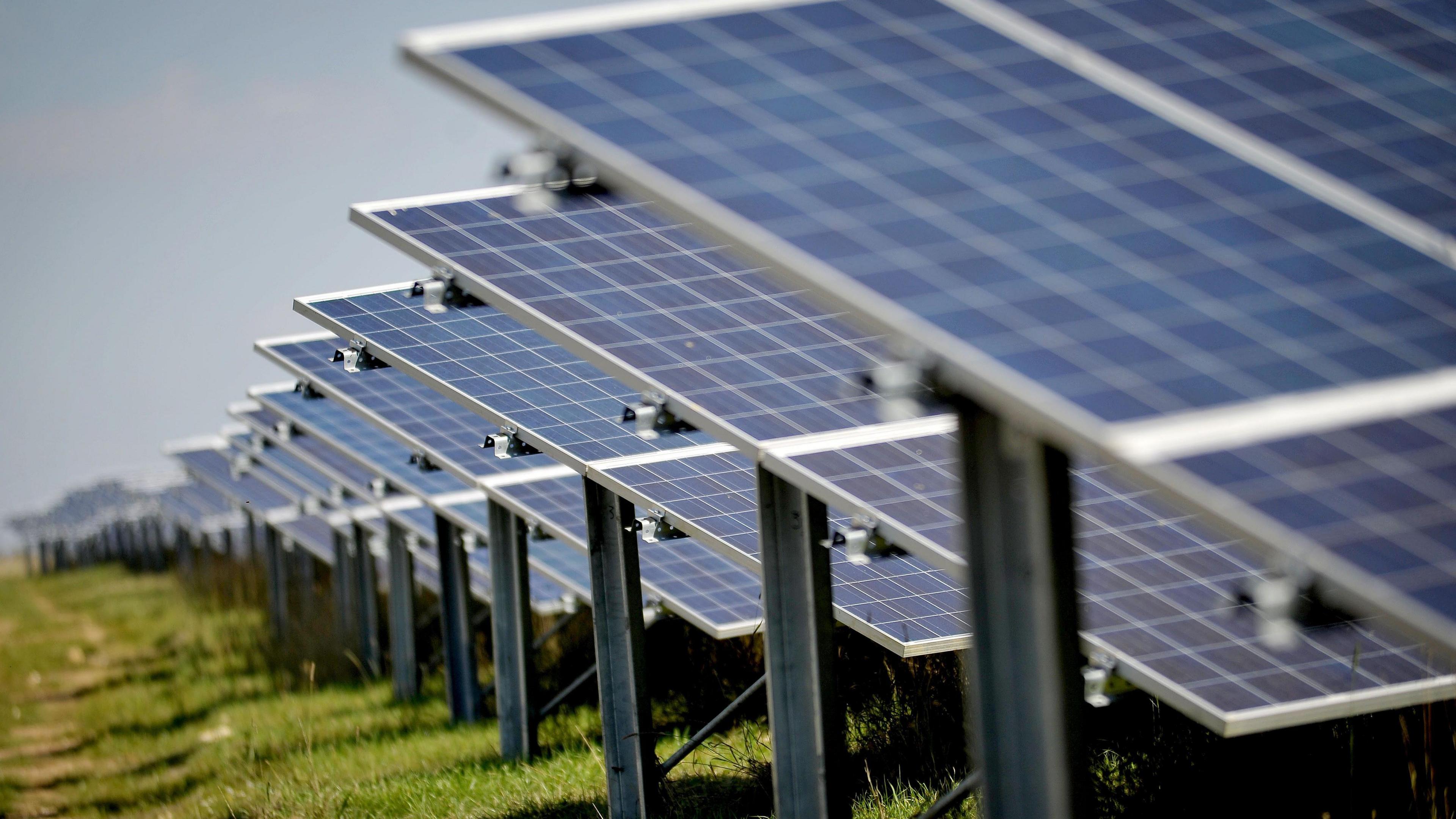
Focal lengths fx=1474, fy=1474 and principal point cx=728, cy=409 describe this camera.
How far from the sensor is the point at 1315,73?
5281 millimetres

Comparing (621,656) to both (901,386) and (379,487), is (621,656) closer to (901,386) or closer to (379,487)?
(901,386)

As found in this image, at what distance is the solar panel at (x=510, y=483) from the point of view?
1105cm

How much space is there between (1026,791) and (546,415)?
6.19m

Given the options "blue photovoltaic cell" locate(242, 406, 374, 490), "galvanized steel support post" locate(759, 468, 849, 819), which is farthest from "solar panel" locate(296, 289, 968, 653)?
"blue photovoltaic cell" locate(242, 406, 374, 490)

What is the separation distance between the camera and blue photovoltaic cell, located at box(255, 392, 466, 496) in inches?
648

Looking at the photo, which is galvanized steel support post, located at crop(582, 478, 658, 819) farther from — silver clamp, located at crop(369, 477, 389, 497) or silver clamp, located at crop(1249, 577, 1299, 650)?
silver clamp, located at crop(369, 477, 389, 497)

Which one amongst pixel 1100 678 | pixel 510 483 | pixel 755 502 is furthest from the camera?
pixel 510 483

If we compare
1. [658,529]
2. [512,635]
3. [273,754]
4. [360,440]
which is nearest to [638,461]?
[658,529]

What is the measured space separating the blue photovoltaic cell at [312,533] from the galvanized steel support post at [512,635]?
11.9 meters

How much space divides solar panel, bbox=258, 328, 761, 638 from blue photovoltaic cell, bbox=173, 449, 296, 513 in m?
13.9

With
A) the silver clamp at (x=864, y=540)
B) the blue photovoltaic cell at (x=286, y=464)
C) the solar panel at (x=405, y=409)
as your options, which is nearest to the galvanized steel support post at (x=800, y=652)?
the silver clamp at (x=864, y=540)

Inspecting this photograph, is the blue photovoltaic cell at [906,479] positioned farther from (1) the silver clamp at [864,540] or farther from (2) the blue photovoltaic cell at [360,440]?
(2) the blue photovoltaic cell at [360,440]

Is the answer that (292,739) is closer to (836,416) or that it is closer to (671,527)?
(671,527)

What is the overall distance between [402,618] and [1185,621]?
13799 mm
